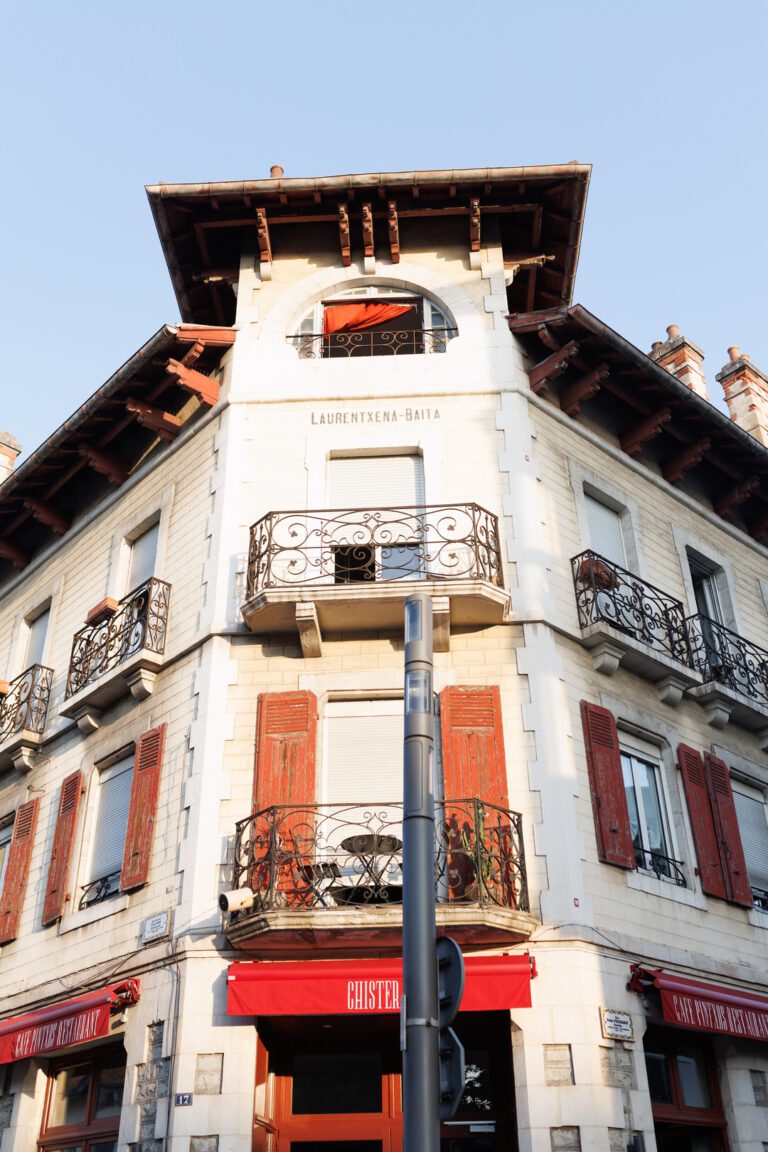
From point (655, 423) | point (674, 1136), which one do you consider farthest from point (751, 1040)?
point (655, 423)

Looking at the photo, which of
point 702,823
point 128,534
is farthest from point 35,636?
point 702,823

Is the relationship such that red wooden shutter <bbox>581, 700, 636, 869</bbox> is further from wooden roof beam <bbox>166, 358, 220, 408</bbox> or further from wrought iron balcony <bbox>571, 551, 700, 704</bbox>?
wooden roof beam <bbox>166, 358, 220, 408</bbox>

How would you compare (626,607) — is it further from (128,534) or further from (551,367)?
(128,534)

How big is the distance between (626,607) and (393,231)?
608 centimetres

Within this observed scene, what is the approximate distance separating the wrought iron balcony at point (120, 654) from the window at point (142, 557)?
2.51ft

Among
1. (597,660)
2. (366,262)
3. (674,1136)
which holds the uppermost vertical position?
(366,262)

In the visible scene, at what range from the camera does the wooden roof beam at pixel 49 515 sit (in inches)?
685

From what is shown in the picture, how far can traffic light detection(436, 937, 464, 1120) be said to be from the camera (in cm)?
596

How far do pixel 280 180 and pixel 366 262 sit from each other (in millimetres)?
1580

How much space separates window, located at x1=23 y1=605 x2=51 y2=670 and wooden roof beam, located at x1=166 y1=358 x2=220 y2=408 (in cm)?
433

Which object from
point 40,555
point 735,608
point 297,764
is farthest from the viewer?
point 40,555

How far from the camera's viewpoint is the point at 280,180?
1520cm

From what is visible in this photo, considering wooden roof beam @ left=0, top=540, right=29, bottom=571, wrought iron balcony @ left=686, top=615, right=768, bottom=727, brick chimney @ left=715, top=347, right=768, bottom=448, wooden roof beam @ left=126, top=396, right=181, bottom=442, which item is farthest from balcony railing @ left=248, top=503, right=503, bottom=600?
brick chimney @ left=715, top=347, right=768, bottom=448

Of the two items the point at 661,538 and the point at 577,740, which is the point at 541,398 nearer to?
the point at 661,538
